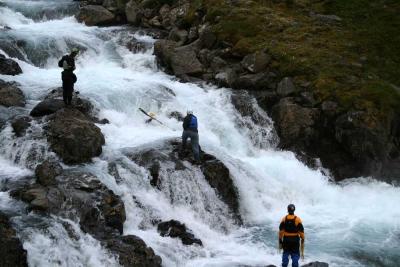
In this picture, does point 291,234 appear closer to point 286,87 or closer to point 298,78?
point 286,87

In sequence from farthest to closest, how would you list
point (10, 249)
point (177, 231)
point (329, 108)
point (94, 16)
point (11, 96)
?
point (94, 16) → point (329, 108) → point (11, 96) → point (177, 231) → point (10, 249)

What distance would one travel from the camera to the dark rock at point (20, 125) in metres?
19.6

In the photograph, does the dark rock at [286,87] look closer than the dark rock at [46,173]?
No

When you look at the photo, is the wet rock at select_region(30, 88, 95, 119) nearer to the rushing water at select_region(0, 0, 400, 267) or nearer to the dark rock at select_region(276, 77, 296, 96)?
the rushing water at select_region(0, 0, 400, 267)

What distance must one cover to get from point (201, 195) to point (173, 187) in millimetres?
1156

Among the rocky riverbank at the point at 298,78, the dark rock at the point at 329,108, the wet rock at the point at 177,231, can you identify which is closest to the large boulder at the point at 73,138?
the wet rock at the point at 177,231

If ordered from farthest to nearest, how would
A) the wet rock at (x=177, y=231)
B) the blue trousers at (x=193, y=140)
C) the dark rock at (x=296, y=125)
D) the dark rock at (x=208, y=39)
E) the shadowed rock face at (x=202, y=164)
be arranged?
the dark rock at (x=208, y=39) < the dark rock at (x=296, y=125) < the blue trousers at (x=193, y=140) < the shadowed rock face at (x=202, y=164) < the wet rock at (x=177, y=231)

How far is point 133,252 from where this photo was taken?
15.5 m

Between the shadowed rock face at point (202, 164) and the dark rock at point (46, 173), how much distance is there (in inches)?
139

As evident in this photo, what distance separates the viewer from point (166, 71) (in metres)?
31.2

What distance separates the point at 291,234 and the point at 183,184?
589 cm

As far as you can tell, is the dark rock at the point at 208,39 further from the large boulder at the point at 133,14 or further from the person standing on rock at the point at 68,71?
the person standing on rock at the point at 68,71

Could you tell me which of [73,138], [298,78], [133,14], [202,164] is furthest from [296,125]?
[133,14]

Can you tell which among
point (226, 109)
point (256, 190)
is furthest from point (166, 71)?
point (256, 190)
